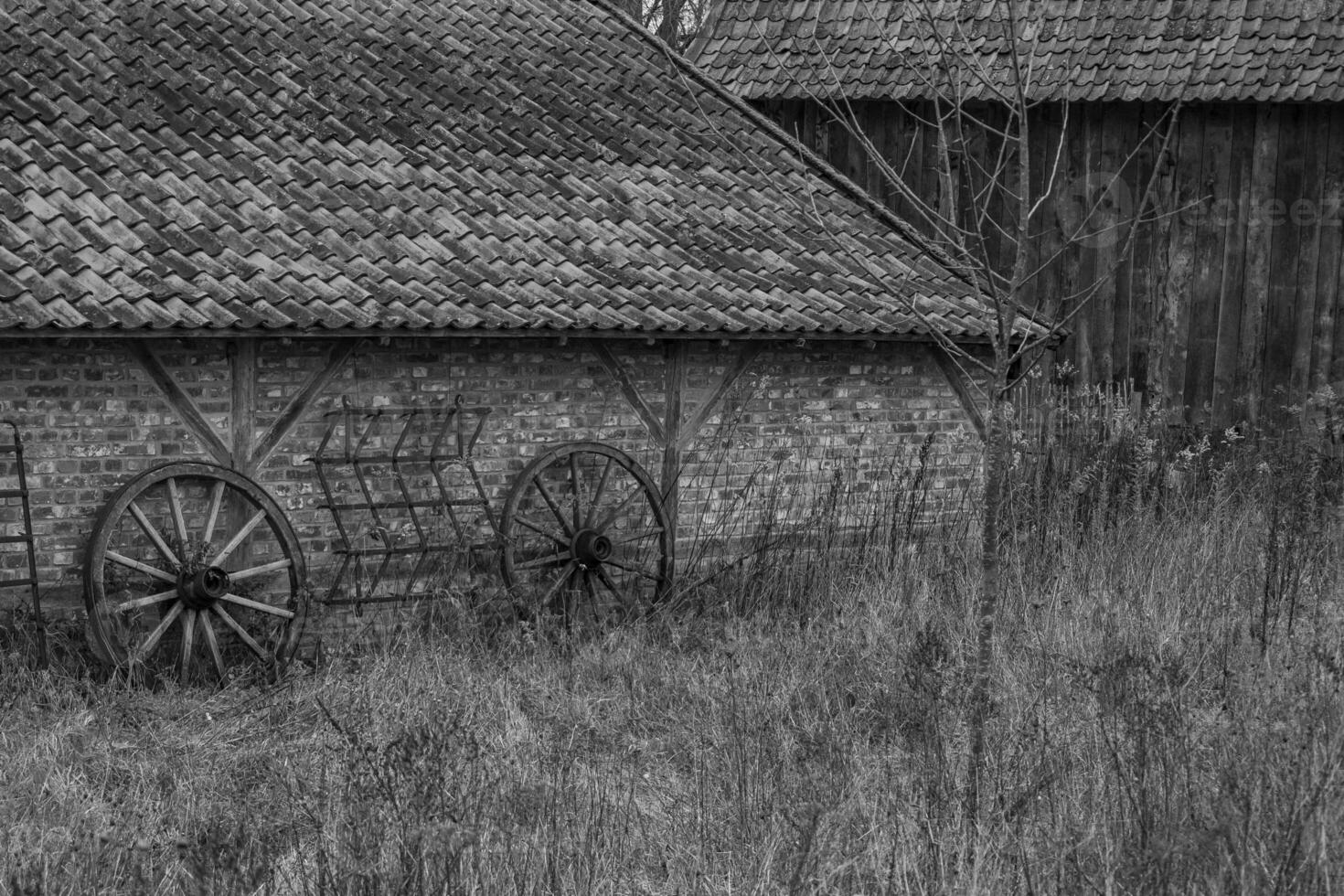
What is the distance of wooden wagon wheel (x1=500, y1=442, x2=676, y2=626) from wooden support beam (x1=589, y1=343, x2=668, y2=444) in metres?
0.36

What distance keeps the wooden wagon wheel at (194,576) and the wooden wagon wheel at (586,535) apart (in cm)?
153

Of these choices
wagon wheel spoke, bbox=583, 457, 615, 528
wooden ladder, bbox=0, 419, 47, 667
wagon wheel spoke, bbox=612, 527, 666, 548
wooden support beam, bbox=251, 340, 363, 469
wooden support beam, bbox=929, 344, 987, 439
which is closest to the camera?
wooden ladder, bbox=0, 419, 47, 667

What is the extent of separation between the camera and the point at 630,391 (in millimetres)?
10461

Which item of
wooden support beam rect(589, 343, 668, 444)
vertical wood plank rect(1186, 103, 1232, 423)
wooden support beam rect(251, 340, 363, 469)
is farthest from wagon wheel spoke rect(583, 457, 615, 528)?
vertical wood plank rect(1186, 103, 1232, 423)

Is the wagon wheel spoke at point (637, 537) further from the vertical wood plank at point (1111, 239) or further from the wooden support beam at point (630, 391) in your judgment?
the vertical wood plank at point (1111, 239)

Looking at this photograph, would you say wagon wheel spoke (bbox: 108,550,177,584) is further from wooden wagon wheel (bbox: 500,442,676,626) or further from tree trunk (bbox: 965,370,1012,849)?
tree trunk (bbox: 965,370,1012,849)

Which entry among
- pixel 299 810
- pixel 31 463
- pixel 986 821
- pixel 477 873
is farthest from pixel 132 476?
pixel 986 821

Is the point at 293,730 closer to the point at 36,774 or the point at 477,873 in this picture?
the point at 36,774

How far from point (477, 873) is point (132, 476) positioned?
16.3ft

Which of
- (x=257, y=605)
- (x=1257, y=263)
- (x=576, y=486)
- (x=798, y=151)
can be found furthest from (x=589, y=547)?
(x=1257, y=263)

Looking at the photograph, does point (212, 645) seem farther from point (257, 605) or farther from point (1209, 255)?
point (1209, 255)

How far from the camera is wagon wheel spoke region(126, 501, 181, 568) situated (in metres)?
8.52

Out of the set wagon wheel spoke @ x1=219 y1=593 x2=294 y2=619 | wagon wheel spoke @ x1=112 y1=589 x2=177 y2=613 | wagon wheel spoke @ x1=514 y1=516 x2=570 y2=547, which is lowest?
wagon wheel spoke @ x1=219 y1=593 x2=294 y2=619

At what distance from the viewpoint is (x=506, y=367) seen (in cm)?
1002
